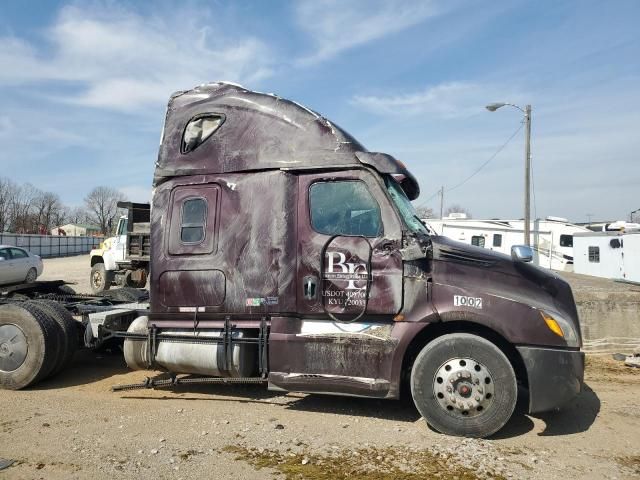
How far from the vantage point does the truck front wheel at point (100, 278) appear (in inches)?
691

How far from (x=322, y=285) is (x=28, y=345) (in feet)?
12.0

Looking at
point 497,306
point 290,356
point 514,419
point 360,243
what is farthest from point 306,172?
point 514,419

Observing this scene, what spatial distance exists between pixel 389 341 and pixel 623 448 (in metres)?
2.22

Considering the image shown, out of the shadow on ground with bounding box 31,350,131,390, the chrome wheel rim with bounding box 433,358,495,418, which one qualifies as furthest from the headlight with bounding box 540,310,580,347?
the shadow on ground with bounding box 31,350,131,390

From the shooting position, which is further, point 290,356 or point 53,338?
point 53,338

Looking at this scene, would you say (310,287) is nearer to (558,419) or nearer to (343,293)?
(343,293)

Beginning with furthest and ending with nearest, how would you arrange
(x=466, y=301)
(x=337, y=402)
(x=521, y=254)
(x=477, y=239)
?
1. (x=477, y=239)
2. (x=337, y=402)
3. (x=521, y=254)
4. (x=466, y=301)

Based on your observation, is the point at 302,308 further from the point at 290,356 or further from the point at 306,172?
the point at 306,172

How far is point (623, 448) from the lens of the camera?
451 cm

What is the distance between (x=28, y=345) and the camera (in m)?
6.01

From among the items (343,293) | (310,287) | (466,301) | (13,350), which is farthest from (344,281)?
(13,350)

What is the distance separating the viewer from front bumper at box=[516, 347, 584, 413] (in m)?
4.57

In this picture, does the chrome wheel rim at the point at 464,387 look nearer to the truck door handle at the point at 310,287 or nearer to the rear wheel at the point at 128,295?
the truck door handle at the point at 310,287

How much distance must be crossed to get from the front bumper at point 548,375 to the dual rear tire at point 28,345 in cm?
519
